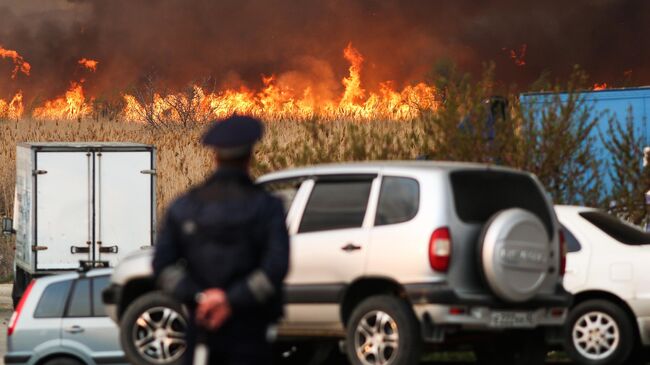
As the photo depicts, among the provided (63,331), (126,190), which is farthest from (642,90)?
(63,331)

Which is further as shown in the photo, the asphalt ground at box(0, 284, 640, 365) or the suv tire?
the asphalt ground at box(0, 284, 640, 365)

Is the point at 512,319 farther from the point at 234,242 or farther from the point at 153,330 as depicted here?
the point at 234,242

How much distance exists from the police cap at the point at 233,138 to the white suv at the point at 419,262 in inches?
173

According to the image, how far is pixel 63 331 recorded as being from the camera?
46.5ft

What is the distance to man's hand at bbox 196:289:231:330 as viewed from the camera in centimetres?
642

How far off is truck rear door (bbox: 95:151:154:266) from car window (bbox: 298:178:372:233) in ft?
38.1

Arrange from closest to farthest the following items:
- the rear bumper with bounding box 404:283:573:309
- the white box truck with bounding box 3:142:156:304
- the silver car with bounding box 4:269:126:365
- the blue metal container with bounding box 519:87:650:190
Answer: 1. the rear bumper with bounding box 404:283:573:309
2. the silver car with bounding box 4:269:126:365
3. the white box truck with bounding box 3:142:156:304
4. the blue metal container with bounding box 519:87:650:190

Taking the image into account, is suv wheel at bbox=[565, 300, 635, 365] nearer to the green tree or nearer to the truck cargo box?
the green tree

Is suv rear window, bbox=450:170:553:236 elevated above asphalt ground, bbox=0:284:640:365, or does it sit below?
above

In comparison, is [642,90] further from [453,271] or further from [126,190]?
[453,271]

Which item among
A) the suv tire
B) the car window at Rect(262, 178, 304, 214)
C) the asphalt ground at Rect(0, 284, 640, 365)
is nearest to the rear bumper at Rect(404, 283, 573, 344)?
the suv tire

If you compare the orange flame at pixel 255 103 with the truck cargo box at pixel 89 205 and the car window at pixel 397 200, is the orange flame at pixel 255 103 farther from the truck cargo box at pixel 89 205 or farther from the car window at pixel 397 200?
the car window at pixel 397 200

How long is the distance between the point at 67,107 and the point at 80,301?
153 feet

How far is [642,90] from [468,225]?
53.0 ft
